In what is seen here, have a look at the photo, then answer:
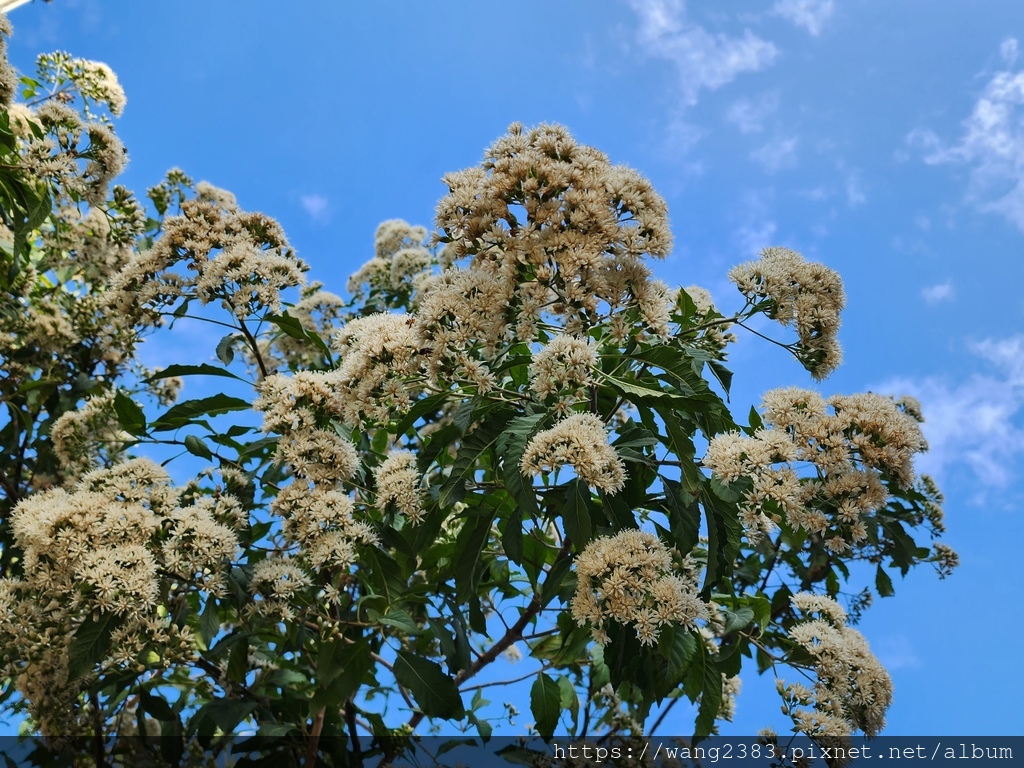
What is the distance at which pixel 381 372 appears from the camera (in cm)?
265

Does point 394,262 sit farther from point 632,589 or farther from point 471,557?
point 632,589

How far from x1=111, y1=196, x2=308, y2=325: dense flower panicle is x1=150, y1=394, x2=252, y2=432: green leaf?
330 millimetres

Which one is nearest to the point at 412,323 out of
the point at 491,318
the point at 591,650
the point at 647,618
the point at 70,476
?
the point at 491,318

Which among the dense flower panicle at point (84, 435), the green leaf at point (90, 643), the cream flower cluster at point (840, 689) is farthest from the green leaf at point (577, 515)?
the dense flower panicle at point (84, 435)

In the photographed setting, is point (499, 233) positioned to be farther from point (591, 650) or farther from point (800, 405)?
point (591, 650)

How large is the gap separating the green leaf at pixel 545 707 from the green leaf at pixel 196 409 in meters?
1.55

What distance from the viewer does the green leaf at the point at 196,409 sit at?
3244 mm

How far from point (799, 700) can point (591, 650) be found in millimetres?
951

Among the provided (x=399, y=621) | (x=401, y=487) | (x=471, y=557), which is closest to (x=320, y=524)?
(x=401, y=487)

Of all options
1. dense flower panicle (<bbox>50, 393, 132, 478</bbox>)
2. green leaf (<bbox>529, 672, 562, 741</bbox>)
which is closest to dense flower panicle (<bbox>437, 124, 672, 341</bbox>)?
green leaf (<bbox>529, 672, 562, 741</bbox>)

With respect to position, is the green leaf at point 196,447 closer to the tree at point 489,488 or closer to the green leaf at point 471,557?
the tree at point 489,488

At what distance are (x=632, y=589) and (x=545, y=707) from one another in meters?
1.23

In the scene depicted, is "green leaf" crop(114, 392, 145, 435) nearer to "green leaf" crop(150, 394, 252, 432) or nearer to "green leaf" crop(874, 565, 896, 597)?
"green leaf" crop(150, 394, 252, 432)

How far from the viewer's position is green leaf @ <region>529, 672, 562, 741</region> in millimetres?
3301
